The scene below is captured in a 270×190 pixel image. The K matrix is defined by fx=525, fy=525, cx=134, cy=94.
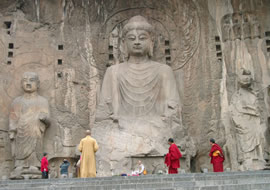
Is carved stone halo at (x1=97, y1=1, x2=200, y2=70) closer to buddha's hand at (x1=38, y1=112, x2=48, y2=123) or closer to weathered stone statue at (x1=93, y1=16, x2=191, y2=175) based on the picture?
weathered stone statue at (x1=93, y1=16, x2=191, y2=175)

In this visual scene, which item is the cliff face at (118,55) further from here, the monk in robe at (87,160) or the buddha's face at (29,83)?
the monk in robe at (87,160)

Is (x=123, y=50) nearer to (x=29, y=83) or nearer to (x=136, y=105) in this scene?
(x=136, y=105)

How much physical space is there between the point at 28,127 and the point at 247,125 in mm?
5764

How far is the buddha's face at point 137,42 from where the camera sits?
14.7m

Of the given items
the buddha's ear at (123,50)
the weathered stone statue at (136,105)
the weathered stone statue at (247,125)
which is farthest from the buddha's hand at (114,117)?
the weathered stone statue at (247,125)

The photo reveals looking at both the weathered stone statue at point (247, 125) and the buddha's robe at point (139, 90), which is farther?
the buddha's robe at point (139, 90)

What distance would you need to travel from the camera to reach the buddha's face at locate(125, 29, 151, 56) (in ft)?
48.3

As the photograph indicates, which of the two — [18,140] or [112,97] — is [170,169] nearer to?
[112,97]

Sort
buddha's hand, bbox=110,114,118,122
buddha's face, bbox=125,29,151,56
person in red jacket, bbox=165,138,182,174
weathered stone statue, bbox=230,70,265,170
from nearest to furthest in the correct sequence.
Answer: person in red jacket, bbox=165,138,182,174 → weathered stone statue, bbox=230,70,265,170 → buddha's hand, bbox=110,114,118,122 → buddha's face, bbox=125,29,151,56

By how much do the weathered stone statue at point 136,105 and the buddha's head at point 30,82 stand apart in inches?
74.4

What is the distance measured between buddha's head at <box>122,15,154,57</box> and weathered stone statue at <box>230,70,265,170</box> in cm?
280

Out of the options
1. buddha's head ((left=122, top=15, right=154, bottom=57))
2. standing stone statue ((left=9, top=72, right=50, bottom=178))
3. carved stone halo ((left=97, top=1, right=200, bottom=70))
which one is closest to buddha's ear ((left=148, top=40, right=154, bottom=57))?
buddha's head ((left=122, top=15, right=154, bottom=57))


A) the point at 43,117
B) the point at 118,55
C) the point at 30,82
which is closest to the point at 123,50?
the point at 118,55

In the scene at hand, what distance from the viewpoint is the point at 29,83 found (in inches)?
571
